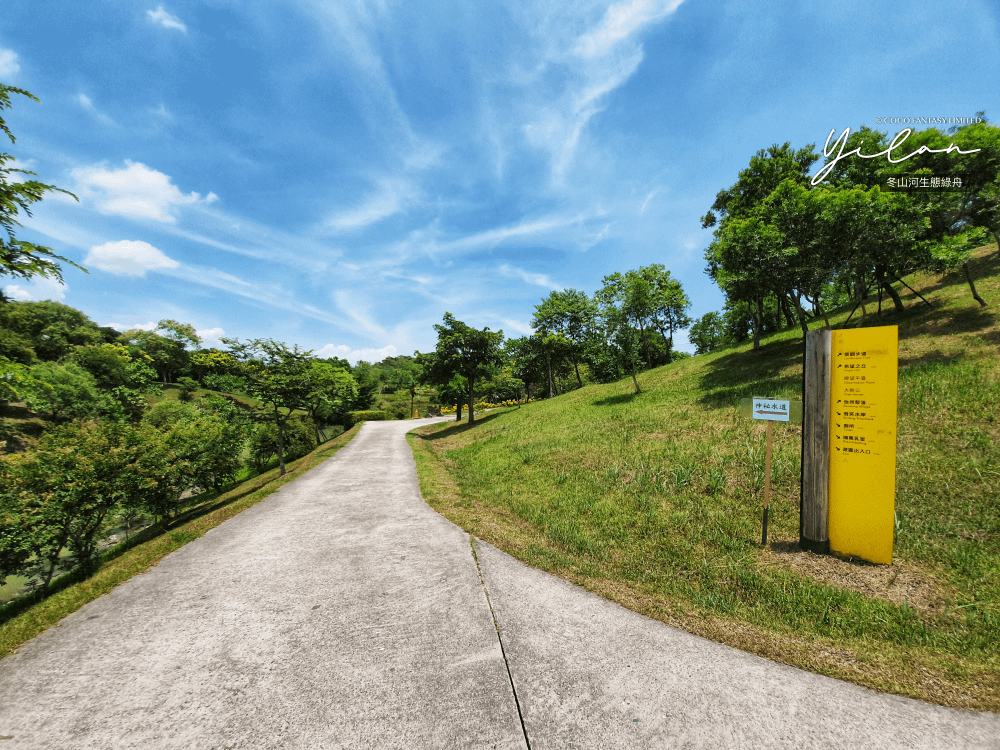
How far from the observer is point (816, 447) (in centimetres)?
551

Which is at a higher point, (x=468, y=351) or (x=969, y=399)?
(x=468, y=351)

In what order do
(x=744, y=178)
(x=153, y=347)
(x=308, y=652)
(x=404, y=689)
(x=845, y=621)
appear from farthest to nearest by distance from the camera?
(x=153, y=347), (x=744, y=178), (x=845, y=621), (x=308, y=652), (x=404, y=689)

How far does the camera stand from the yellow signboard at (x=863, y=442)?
5.05 metres

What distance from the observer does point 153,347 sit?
64.9 metres

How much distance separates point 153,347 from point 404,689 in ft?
298

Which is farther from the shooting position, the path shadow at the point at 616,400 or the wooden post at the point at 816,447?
the path shadow at the point at 616,400

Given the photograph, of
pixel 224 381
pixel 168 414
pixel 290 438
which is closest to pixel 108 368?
pixel 168 414

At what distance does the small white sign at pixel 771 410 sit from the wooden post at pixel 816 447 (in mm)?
265

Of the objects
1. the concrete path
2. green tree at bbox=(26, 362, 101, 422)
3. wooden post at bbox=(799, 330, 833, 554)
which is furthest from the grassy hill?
green tree at bbox=(26, 362, 101, 422)

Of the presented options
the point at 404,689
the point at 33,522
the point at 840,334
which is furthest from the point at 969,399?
the point at 33,522

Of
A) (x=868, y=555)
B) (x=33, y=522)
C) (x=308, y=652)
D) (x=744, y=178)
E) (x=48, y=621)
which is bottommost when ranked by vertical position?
(x=33, y=522)

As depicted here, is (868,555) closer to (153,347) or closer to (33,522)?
(33,522)

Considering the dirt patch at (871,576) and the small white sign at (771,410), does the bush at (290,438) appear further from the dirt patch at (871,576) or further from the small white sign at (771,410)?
the dirt patch at (871,576)

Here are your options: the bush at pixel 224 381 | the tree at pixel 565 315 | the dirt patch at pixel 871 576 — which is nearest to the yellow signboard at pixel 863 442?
the dirt patch at pixel 871 576
